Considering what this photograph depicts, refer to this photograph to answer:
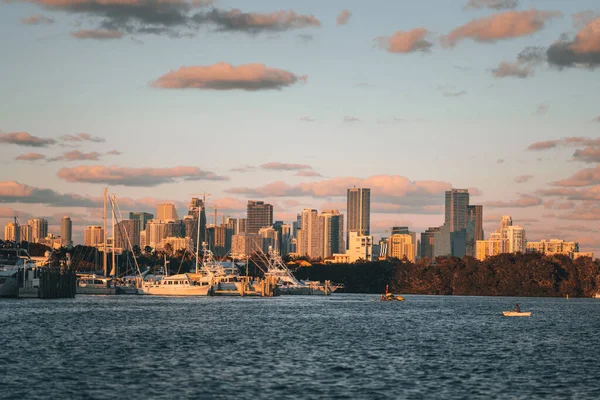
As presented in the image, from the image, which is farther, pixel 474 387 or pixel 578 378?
pixel 578 378

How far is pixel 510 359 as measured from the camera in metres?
84.1

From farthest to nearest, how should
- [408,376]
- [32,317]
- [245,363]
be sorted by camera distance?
[32,317]
[245,363]
[408,376]

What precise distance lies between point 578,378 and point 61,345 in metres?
49.6

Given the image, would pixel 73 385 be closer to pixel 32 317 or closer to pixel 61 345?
pixel 61 345

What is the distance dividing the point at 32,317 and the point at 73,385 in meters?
76.3

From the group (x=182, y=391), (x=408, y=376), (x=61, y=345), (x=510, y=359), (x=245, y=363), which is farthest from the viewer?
(x=61, y=345)

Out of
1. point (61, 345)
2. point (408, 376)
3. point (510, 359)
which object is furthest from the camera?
point (61, 345)

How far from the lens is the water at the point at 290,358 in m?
62.3

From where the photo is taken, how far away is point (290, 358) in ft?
268

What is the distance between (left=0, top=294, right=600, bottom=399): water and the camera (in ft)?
204

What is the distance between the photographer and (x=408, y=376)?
70.5 metres

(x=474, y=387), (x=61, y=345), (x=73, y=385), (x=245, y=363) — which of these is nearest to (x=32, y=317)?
(x=61, y=345)

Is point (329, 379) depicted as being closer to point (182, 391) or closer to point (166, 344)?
point (182, 391)

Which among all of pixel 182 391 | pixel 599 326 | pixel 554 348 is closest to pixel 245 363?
pixel 182 391
